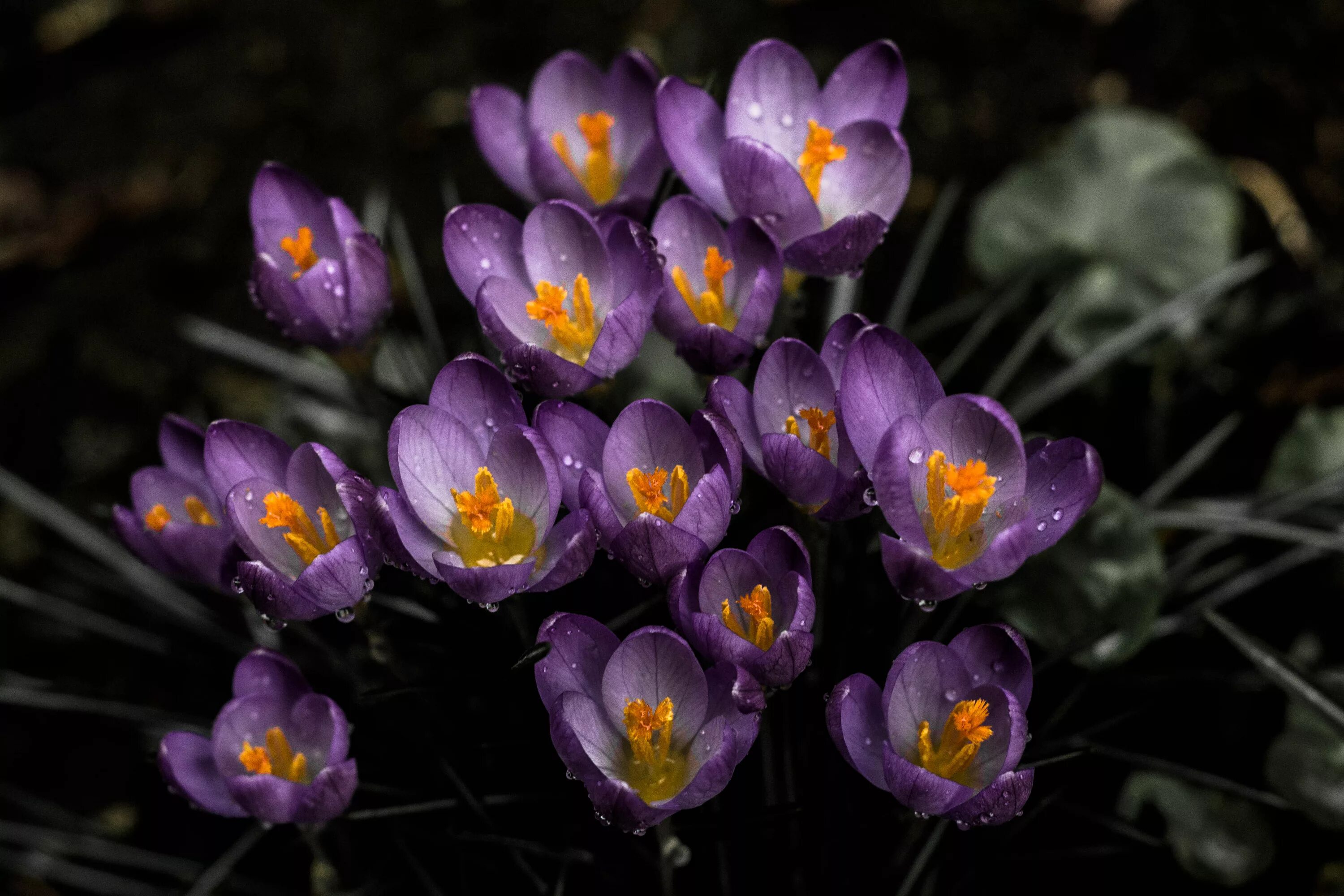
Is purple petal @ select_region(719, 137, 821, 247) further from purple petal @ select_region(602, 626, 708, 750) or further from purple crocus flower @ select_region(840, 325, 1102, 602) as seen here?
purple petal @ select_region(602, 626, 708, 750)

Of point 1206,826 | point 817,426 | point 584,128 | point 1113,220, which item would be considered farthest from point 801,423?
point 1113,220

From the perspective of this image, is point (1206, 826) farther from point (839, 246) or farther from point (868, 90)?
point (868, 90)

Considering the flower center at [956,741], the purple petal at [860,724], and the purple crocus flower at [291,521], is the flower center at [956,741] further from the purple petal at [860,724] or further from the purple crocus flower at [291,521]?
the purple crocus flower at [291,521]

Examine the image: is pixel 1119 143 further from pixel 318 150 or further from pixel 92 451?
pixel 92 451

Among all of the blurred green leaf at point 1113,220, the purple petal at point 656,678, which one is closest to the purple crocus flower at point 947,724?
the purple petal at point 656,678

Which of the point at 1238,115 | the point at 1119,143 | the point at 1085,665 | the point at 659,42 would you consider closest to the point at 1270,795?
the point at 1085,665

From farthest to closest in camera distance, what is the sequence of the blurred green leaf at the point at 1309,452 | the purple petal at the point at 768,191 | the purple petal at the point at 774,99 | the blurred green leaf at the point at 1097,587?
the blurred green leaf at the point at 1309,452 → the blurred green leaf at the point at 1097,587 → the purple petal at the point at 774,99 → the purple petal at the point at 768,191
